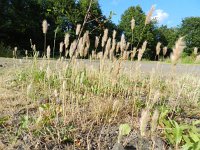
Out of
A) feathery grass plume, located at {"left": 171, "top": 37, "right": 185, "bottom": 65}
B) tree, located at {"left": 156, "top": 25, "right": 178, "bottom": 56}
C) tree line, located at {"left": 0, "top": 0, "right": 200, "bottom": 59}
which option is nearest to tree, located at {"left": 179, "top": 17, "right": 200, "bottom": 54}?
tree, located at {"left": 156, "top": 25, "right": 178, "bottom": 56}

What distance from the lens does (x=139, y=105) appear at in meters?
3.54

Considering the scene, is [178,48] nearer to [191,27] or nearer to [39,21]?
[39,21]

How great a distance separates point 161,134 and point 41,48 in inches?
787

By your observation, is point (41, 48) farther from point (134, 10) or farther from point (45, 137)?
point (45, 137)

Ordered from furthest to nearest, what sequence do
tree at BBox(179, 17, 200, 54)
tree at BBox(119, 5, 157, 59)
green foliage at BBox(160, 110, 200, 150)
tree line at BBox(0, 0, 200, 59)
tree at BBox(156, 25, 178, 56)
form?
tree at BBox(179, 17, 200, 54) → tree at BBox(156, 25, 178, 56) → tree at BBox(119, 5, 157, 59) → tree line at BBox(0, 0, 200, 59) → green foliage at BBox(160, 110, 200, 150)

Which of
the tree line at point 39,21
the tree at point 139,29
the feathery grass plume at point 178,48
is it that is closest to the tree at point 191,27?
the tree at point 139,29

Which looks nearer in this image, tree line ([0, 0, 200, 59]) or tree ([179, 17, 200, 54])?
tree line ([0, 0, 200, 59])

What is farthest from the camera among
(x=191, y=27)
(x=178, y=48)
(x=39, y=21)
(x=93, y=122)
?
(x=191, y=27)

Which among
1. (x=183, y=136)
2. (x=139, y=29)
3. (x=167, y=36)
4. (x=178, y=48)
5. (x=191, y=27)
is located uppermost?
(x=191, y=27)

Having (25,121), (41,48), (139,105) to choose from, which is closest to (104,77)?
(139,105)

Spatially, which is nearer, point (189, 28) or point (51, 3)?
point (51, 3)

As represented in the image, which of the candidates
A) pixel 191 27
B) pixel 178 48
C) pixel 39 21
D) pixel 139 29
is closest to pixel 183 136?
pixel 178 48

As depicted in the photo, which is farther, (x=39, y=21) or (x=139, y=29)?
(x=139, y=29)

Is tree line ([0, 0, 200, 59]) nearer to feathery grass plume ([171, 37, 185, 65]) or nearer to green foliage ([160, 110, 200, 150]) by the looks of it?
green foliage ([160, 110, 200, 150])
